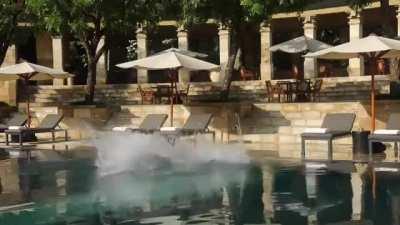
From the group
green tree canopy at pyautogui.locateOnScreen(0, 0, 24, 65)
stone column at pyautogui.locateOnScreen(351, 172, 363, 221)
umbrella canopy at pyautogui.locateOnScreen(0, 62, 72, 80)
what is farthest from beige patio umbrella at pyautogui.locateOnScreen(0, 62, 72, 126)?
stone column at pyautogui.locateOnScreen(351, 172, 363, 221)

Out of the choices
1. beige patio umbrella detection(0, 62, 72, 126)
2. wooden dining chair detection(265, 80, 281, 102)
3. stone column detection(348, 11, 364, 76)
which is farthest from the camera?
stone column detection(348, 11, 364, 76)

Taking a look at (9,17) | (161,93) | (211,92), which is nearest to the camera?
(9,17)

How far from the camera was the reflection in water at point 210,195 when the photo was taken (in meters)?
7.84

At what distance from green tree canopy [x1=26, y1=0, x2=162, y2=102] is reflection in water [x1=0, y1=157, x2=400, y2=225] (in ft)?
23.7

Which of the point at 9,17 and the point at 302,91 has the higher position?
the point at 9,17

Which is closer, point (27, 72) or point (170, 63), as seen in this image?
point (170, 63)

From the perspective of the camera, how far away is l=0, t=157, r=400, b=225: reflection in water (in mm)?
7844

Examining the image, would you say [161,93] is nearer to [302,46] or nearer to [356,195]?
[302,46]

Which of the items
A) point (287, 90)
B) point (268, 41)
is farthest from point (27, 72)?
point (268, 41)

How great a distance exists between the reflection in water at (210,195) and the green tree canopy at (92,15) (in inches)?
285

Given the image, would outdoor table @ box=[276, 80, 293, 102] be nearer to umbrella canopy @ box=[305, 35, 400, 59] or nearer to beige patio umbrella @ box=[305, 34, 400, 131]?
beige patio umbrella @ box=[305, 34, 400, 131]

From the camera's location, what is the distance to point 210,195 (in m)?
9.47

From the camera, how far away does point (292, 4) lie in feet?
57.3

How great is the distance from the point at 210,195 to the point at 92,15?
12.2m
